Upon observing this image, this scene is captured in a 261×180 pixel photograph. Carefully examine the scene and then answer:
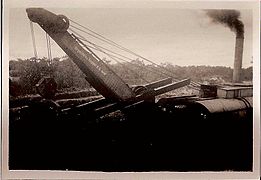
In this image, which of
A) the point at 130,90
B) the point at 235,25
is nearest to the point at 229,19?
the point at 235,25

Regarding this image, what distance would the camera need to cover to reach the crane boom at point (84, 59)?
4.08ft

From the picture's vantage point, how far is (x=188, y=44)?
1.25 m

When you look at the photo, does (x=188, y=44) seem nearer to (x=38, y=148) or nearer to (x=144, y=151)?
(x=144, y=151)

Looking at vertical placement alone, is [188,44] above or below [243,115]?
above

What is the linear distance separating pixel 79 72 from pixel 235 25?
0.51 metres

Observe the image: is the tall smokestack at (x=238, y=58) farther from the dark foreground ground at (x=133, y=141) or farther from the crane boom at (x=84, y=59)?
the crane boom at (x=84, y=59)

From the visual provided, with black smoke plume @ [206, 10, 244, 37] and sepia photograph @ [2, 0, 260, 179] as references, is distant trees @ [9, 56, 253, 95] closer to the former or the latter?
sepia photograph @ [2, 0, 260, 179]

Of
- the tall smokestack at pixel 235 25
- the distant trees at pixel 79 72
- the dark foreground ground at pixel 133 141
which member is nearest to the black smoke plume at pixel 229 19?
the tall smokestack at pixel 235 25

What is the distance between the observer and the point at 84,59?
4.09ft

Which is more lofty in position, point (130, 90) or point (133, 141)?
point (130, 90)

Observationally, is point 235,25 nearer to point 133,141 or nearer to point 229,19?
point 229,19

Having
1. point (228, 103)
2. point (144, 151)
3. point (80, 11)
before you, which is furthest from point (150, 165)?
point (80, 11)

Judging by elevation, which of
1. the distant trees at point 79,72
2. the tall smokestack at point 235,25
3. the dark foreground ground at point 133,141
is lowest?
the dark foreground ground at point 133,141

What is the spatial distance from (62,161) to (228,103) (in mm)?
555
